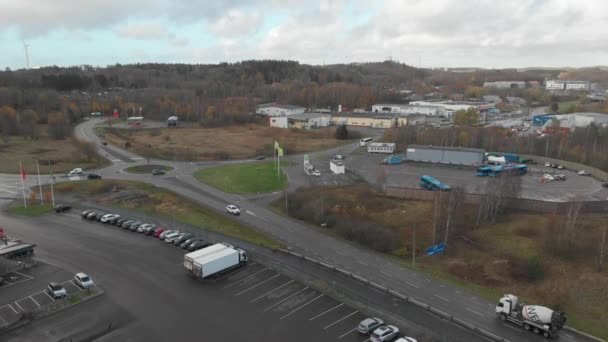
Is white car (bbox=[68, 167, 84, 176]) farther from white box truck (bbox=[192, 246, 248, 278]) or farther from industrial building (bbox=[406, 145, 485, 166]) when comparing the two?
industrial building (bbox=[406, 145, 485, 166])

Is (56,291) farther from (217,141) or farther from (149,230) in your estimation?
(217,141)

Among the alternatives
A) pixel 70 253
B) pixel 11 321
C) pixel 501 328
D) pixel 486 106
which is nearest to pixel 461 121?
pixel 486 106

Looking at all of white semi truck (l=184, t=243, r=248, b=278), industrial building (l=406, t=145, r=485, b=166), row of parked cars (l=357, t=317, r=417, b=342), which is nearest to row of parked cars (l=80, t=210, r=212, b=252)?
white semi truck (l=184, t=243, r=248, b=278)

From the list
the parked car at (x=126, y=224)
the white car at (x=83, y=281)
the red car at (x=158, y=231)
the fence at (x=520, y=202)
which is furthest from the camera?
the fence at (x=520, y=202)

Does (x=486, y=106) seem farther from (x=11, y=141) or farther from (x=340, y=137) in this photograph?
(x=11, y=141)

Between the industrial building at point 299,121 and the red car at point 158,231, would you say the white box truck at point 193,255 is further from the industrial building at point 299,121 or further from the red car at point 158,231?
the industrial building at point 299,121

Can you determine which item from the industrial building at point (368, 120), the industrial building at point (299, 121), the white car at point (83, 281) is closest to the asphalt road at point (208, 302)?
the white car at point (83, 281)
